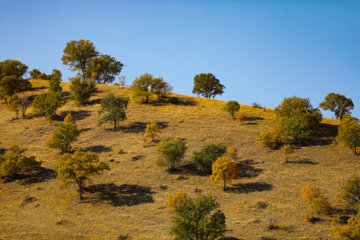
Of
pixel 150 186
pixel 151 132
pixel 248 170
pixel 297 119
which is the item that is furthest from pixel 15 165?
pixel 297 119

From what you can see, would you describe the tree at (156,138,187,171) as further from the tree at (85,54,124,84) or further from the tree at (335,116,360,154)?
the tree at (85,54,124,84)

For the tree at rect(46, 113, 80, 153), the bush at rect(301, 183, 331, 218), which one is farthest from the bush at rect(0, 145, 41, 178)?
the bush at rect(301, 183, 331, 218)

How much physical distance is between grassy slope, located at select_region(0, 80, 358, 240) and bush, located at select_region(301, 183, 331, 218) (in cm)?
152

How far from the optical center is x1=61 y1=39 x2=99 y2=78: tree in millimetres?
109250

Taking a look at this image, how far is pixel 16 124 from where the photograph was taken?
258ft

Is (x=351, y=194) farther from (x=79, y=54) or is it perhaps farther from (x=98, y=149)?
(x=79, y=54)

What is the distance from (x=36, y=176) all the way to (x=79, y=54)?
65.6m

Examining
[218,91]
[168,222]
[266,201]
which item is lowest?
[168,222]

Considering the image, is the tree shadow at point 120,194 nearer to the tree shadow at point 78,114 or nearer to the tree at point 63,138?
the tree at point 63,138

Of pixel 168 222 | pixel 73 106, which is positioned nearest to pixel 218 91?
pixel 73 106

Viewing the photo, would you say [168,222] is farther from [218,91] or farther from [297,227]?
[218,91]

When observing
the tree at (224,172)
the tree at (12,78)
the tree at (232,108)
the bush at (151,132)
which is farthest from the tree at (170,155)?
the tree at (12,78)

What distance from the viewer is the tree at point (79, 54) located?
358 ft

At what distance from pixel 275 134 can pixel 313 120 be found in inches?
455
